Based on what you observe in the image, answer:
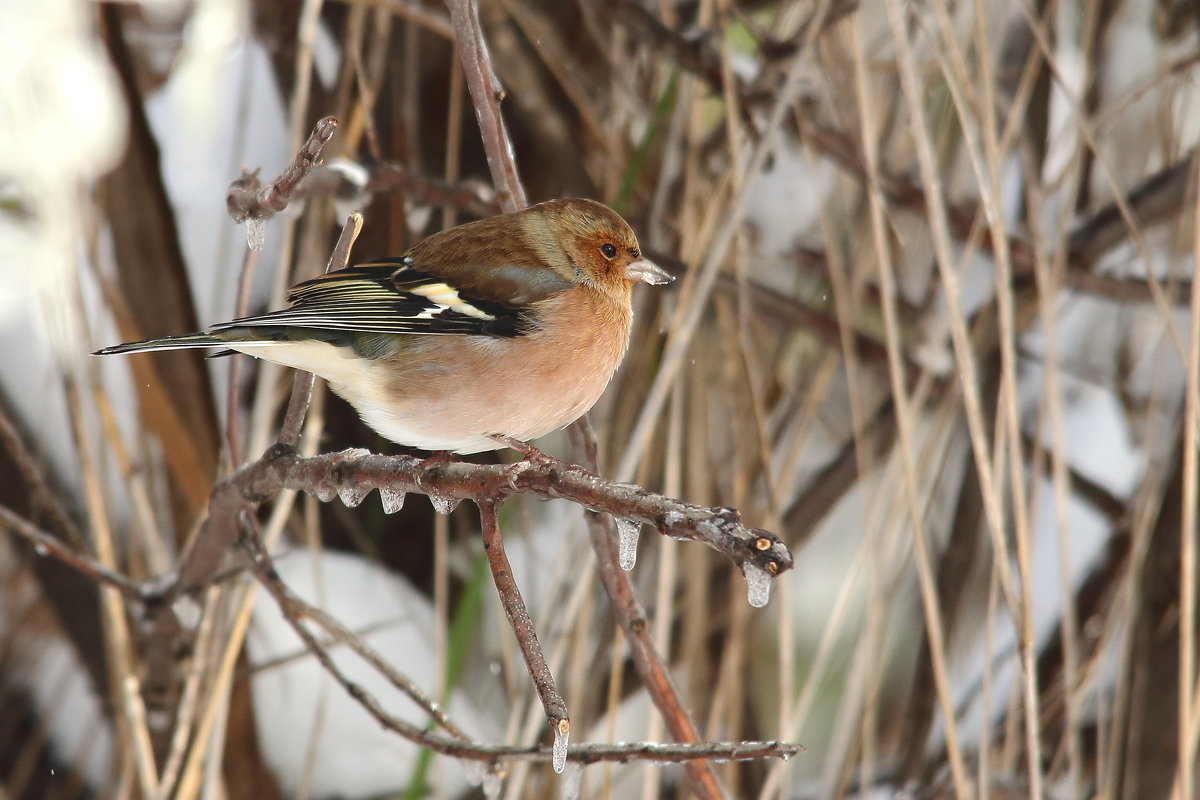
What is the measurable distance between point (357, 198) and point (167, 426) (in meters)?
0.85

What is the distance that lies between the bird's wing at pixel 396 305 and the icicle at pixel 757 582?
773 mm

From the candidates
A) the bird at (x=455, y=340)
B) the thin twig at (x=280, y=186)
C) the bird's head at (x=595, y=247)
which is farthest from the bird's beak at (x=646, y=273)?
the thin twig at (x=280, y=186)

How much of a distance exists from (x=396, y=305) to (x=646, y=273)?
43cm

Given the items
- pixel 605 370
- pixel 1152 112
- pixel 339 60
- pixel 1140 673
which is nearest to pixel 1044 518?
pixel 1140 673

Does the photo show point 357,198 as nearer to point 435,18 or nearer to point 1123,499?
point 435,18

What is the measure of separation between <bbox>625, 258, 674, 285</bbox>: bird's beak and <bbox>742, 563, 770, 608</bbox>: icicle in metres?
0.97

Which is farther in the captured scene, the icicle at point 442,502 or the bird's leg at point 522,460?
the icicle at point 442,502

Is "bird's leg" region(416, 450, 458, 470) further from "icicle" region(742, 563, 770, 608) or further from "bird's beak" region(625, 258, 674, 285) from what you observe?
"bird's beak" region(625, 258, 674, 285)

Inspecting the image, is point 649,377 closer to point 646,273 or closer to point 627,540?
point 646,273

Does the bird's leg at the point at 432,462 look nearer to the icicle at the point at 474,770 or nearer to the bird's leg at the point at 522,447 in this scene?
the bird's leg at the point at 522,447

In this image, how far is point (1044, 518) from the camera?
2.97 metres

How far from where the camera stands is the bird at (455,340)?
1430 mm

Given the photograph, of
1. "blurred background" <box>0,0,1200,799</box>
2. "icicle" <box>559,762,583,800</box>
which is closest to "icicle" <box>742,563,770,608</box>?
"icicle" <box>559,762,583,800</box>

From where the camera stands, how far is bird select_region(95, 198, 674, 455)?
1.43 metres
